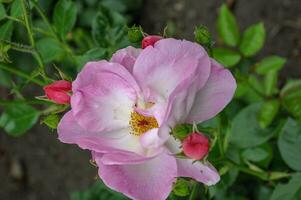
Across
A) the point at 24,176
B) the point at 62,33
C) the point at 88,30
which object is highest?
the point at 62,33

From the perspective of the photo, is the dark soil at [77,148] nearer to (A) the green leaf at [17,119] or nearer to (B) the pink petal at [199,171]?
(A) the green leaf at [17,119]

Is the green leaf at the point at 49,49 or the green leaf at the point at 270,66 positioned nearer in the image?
the green leaf at the point at 49,49

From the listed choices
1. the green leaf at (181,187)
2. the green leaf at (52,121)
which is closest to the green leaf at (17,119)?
the green leaf at (52,121)

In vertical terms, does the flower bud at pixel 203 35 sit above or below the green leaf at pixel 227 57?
above

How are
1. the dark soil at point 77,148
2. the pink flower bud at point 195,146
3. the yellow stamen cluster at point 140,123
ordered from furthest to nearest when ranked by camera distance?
the dark soil at point 77,148 → the yellow stamen cluster at point 140,123 → the pink flower bud at point 195,146

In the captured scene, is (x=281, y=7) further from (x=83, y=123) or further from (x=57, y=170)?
(x=83, y=123)

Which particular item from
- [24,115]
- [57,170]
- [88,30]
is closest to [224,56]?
[24,115]
